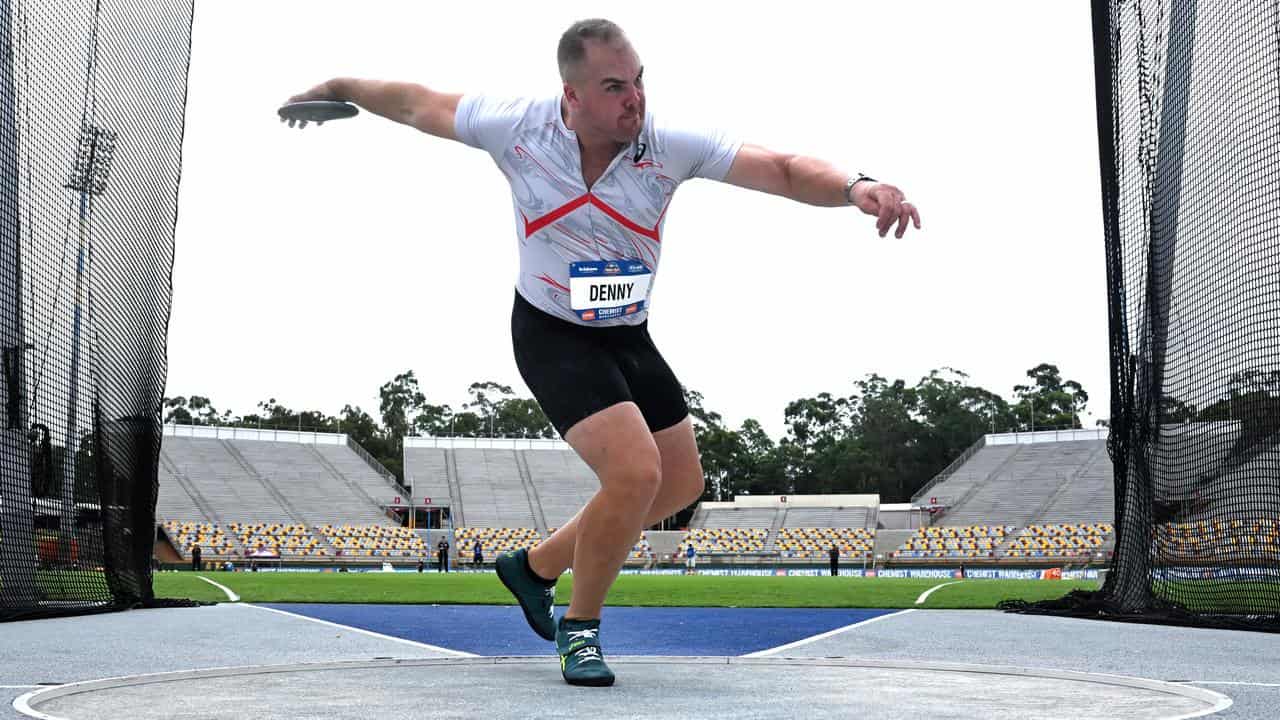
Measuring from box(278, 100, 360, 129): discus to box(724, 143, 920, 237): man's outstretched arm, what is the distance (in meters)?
1.31

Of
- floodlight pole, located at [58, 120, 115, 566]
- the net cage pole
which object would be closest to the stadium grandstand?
the net cage pole

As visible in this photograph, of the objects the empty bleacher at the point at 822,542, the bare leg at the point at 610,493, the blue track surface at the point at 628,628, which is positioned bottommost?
the empty bleacher at the point at 822,542

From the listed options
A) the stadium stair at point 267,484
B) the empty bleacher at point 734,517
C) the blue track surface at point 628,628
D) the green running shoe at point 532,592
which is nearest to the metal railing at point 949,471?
the empty bleacher at point 734,517

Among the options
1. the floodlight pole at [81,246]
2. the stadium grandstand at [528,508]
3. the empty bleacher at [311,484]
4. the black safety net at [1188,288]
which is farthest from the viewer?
the empty bleacher at [311,484]

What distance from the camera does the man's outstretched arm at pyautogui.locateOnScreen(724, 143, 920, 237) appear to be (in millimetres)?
3293

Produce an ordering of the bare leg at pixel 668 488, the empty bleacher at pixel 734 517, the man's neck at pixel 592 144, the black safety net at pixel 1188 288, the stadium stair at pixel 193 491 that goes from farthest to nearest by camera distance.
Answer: the empty bleacher at pixel 734 517 < the stadium stair at pixel 193 491 < the black safety net at pixel 1188 288 < the bare leg at pixel 668 488 < the man's neck at pixel 592 144

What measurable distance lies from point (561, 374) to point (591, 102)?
0.89 meters

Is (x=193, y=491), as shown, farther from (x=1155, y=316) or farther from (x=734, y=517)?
(x=1155, y=316)

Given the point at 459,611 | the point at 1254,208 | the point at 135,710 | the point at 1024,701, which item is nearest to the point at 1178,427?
the point at 1254,208

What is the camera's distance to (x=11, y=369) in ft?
30.1

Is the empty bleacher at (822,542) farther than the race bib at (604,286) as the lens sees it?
Yes

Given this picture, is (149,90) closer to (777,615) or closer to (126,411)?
(126,411)

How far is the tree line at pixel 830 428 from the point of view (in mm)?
84625

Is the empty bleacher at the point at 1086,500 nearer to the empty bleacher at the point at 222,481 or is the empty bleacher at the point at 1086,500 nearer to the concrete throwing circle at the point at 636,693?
the empty bleacher at the point at 222,481
